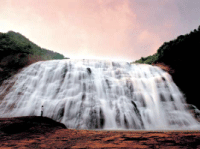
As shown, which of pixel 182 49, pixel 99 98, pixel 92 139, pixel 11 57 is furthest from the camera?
pixel 11 57

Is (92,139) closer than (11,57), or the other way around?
(92,139)

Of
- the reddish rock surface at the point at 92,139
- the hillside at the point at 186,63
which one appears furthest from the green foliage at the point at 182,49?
the reddish rock surface at the point at 92,139

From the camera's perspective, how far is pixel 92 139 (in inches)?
93.0

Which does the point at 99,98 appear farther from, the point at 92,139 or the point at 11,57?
the point at 11,57

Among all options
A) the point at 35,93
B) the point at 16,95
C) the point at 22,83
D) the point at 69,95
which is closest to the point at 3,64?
the point at 22,83

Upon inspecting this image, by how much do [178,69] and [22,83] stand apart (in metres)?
15.1

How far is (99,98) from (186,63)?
9.94 metres

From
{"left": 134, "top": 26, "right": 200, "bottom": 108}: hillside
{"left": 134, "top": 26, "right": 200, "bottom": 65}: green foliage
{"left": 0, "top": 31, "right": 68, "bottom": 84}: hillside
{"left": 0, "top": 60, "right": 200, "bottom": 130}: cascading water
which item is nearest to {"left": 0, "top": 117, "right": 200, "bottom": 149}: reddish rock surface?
{"left": 0, "top": 60, "right": 200, "bottom": 130}: cascading water

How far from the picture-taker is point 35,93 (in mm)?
9211

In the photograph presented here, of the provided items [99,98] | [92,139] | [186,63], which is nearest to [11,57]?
[99,98]

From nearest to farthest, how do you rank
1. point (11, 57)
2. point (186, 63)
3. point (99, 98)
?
point (99, 98), point (186, 63), point (11, 57)

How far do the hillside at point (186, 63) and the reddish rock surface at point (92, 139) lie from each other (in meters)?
9.56

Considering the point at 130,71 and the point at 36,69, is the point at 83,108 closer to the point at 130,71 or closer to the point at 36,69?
the point at 130,71

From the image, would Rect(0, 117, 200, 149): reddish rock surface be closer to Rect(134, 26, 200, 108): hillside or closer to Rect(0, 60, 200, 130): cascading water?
Rect(0, 60, 200, 130): cascading water
